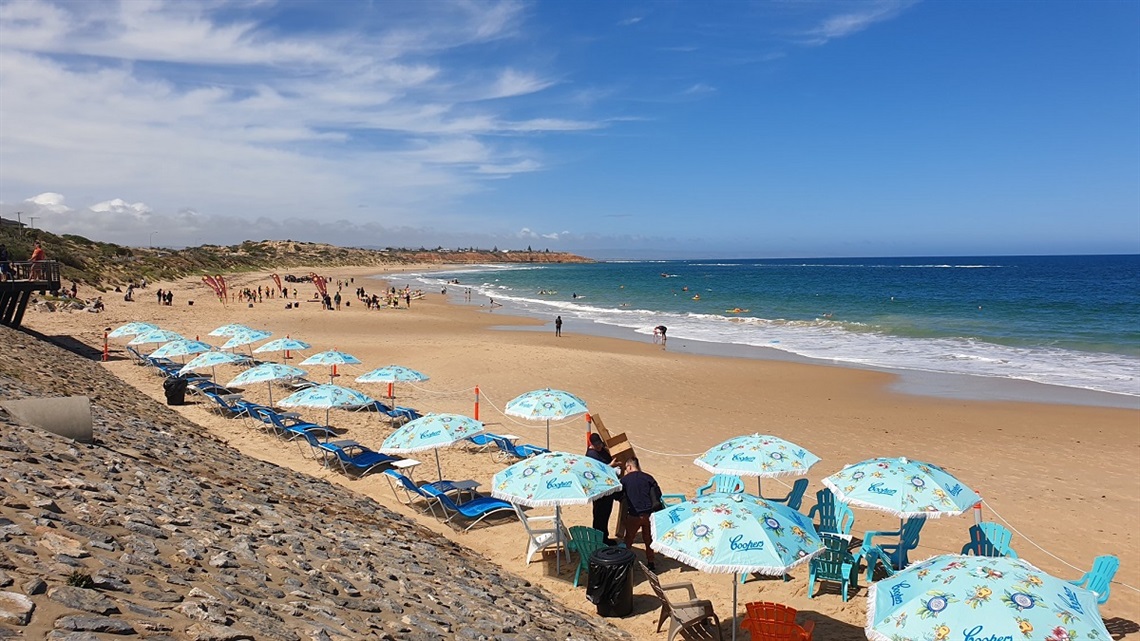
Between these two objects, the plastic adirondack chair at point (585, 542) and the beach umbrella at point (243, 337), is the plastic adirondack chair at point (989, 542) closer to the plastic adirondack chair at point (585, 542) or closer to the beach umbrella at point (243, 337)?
the plastic adirondack chair at point (585, 542)

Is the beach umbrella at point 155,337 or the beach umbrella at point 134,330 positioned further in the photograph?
the beach umbrella at point 134,330

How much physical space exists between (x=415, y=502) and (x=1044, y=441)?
13214 millimetres

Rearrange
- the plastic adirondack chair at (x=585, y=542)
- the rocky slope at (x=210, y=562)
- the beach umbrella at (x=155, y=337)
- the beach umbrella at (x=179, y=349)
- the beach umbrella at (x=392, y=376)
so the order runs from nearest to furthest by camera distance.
→ the rocky slope at (x=210, y=562)
the plastic adirondack chair at (x=585, y=542)
the beach umbrella at (x=392, y=376)
the beach umbrella at (x=179, y=349)
the beach umbrella at (x=155, y=337)

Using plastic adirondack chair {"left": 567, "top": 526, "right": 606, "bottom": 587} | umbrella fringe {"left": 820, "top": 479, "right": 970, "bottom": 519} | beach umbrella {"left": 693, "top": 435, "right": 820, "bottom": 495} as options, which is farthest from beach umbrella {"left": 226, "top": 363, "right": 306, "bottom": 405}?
umbrella fringe {"left": 820, "top": 479, "right": 970, "bottom": 519}

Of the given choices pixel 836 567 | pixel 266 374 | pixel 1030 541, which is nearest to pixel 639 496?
pixel 836 567

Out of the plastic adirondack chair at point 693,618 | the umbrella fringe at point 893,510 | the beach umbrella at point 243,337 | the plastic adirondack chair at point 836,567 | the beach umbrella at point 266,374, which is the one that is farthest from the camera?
the beach umbrella at point 243,337

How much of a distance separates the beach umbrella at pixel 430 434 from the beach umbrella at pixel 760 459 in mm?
3615

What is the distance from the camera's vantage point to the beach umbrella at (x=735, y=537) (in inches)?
225

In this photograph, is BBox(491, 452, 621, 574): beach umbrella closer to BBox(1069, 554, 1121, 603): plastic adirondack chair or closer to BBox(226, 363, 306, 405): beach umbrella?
BBox(1069, 554, 1121, 603): plastic adirondack chair

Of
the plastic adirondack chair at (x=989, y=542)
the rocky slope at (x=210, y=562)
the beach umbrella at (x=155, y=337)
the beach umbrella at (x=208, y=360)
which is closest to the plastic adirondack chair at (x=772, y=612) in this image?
the rocky slope at (x=210, y=562)

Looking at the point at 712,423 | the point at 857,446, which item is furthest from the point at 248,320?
the point at 857,446

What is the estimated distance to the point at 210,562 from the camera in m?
4.86

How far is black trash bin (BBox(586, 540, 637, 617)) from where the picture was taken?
23.1 feet

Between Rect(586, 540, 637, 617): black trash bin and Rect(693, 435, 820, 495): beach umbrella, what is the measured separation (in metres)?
2.16
